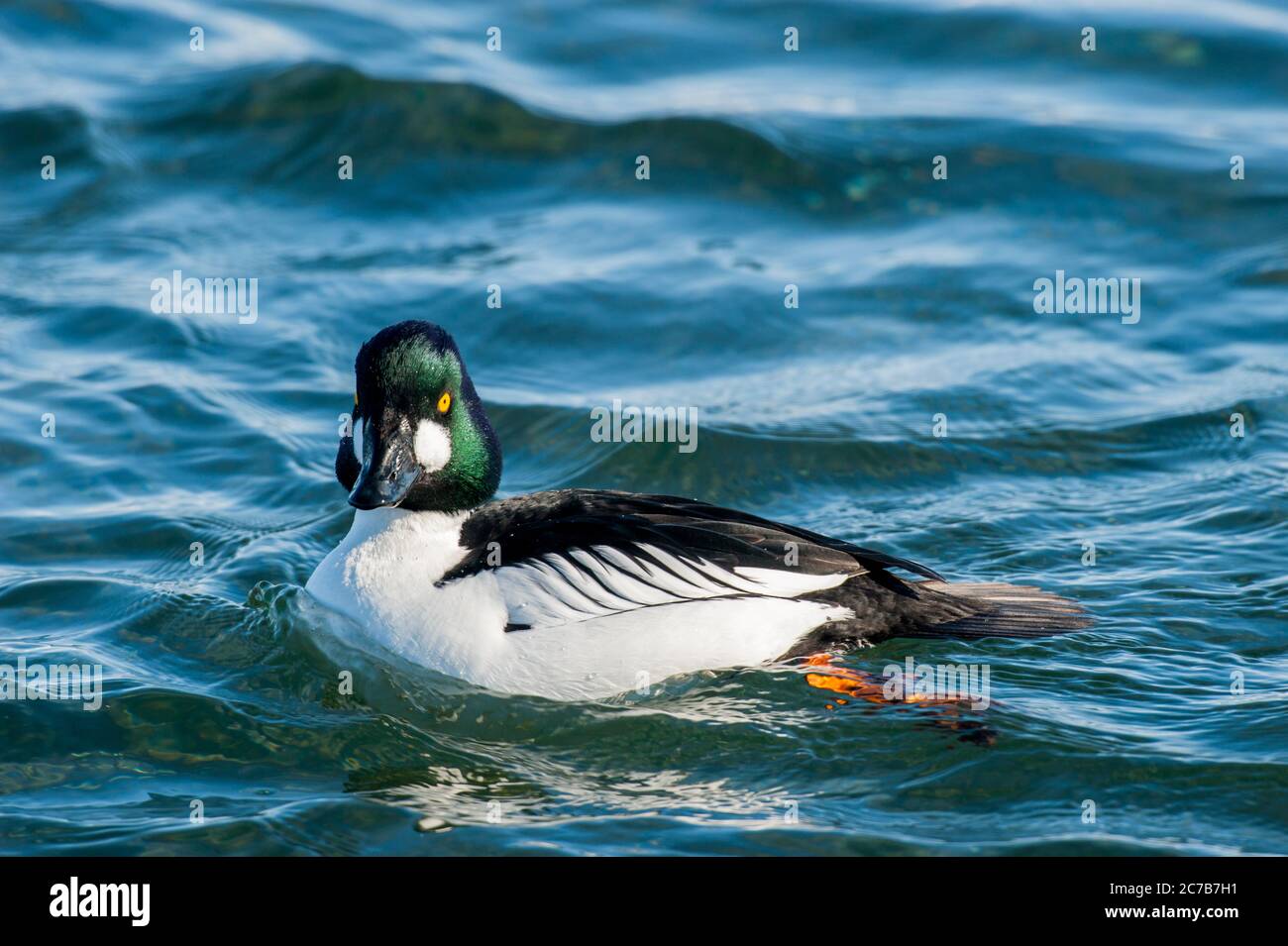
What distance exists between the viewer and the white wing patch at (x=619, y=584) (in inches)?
296

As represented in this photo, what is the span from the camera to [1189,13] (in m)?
17.9

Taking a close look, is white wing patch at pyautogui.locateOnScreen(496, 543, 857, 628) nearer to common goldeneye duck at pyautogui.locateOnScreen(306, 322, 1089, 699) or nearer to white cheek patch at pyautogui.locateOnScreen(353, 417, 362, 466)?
common goldeneye duck at pyautogui.locateOnScreen(306, 322, 1089, 699)

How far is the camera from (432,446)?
789 centimetres

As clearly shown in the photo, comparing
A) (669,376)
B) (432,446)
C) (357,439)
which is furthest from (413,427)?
(669,376)

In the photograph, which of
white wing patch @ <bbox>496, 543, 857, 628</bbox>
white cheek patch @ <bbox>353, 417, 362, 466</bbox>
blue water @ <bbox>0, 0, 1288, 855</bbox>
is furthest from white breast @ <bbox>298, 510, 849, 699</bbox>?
white cheek patch @ <bbox>353, 417, 362, 466</bbox>

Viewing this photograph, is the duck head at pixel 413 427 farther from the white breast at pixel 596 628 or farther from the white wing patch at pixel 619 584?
the white wing patch at pixel 619 584

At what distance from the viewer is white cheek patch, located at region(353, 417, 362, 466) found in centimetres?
789

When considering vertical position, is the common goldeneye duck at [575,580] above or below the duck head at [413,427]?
below

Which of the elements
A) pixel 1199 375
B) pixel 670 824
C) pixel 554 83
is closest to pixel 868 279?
pixel 1199 375

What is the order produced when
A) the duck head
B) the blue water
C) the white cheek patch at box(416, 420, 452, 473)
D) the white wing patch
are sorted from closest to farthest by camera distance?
the blue water, the white wing patch, the duck head, the white cheek patch at box(416, 420, 452, 473)

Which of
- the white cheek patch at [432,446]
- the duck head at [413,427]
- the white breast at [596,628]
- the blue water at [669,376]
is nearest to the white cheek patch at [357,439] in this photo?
the duck head at [413,427]
